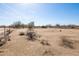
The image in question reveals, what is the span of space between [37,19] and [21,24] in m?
0.21

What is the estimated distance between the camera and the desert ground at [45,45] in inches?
55.0

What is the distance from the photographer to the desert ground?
Answer: 4.58ft

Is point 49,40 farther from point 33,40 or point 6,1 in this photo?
point 6,1

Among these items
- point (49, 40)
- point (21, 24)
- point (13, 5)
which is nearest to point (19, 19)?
point (21, 24)

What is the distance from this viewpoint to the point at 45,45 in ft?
4.62

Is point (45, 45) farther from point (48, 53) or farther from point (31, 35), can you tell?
Answer: point (31, 35)

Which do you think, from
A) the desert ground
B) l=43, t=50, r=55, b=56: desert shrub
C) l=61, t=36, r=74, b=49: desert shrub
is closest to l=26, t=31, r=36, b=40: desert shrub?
the desert ground

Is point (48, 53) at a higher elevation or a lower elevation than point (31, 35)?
lower

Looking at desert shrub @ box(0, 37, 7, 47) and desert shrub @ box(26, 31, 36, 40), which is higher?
desert shrub @ box(26, 31, 36, 40)

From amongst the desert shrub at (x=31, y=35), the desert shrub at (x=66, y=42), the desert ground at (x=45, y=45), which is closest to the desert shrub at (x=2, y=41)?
the desert ground at (x=45, y=45)

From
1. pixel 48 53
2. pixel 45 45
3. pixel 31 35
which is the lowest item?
pixel 48 53

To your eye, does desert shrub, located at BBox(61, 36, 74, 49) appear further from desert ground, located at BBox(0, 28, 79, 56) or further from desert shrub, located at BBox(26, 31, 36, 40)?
desert shrub, located at BBox(26, 31, 36, 40)

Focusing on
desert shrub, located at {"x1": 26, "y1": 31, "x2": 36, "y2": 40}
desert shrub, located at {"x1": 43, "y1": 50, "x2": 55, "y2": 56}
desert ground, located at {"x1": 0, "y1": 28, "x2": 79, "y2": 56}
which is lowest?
desert shrub, located at {"x1": 43, "y1": 50, "x2": 55, "y2": 56}

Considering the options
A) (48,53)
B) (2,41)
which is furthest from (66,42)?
(2,41)
